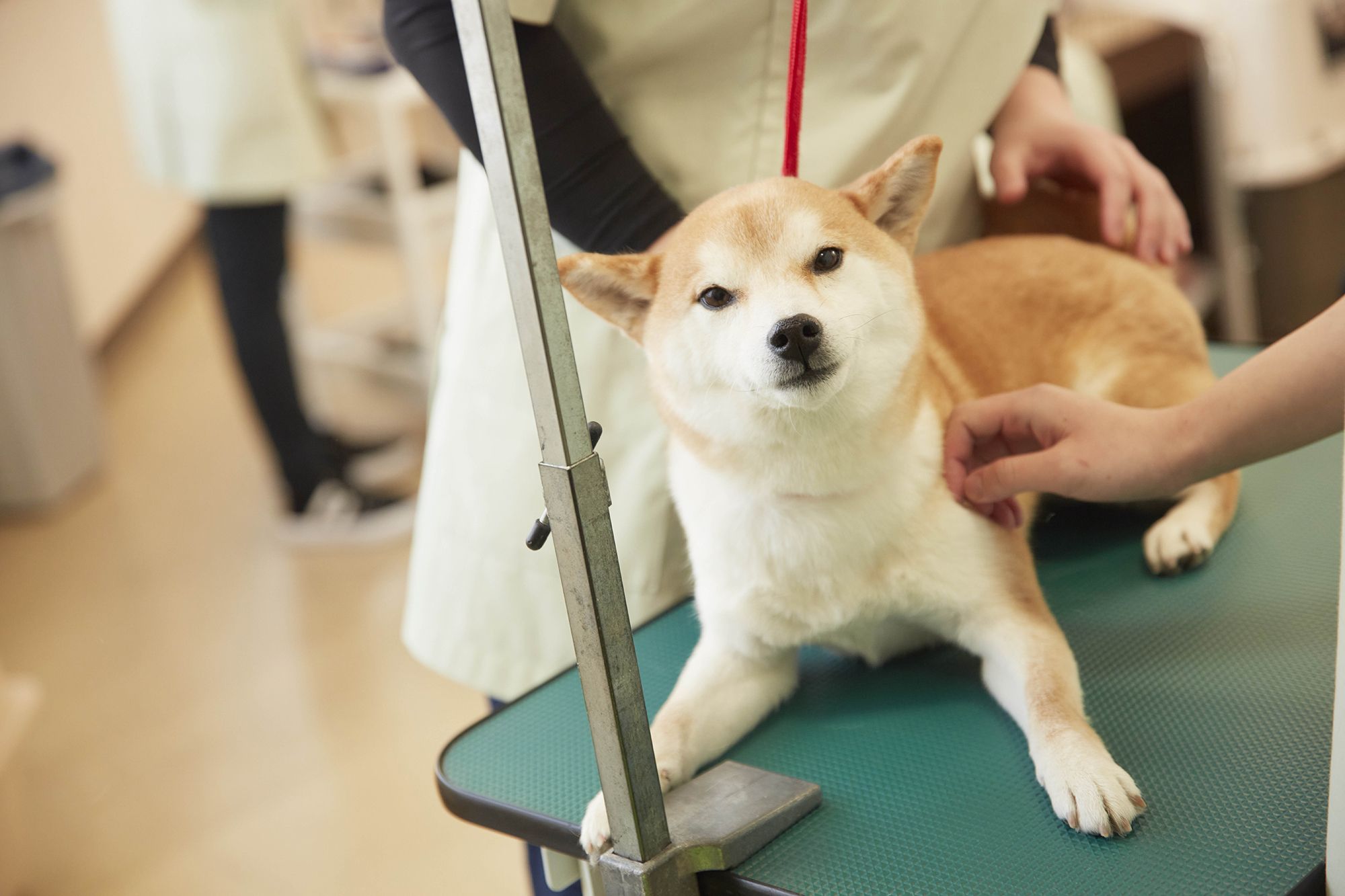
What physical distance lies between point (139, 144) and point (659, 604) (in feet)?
6.36

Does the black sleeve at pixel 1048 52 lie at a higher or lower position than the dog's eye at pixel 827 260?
higher

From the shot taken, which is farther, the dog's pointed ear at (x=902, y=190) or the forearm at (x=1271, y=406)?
the dog's pointed ear at (x=902, y=190)

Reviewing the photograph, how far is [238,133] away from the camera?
93.0 inches

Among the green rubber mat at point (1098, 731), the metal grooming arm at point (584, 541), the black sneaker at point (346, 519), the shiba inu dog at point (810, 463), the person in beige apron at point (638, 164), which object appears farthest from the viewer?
the black sneaker at point (346, 519)

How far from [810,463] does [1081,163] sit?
1.45ft

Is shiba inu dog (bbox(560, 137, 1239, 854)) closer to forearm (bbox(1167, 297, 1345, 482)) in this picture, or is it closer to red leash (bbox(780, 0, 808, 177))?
red leash (bbox(780, 0, 808, 177))

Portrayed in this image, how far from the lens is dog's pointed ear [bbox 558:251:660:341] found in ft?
2.63

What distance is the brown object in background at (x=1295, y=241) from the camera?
253 centimetres

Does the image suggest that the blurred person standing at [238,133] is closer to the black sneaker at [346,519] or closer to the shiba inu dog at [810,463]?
the black sneaker at [346,519]

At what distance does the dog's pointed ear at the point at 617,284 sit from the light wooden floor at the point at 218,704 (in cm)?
116

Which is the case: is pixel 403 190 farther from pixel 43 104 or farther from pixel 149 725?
pixel 43 104

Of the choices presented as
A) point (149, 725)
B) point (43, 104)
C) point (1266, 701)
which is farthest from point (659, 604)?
point (43, 104)

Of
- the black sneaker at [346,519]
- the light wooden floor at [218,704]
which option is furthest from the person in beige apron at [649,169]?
the black sneaker at [346,519]

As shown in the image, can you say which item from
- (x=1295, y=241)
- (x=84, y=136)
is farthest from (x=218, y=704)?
(x=84, y=136)
